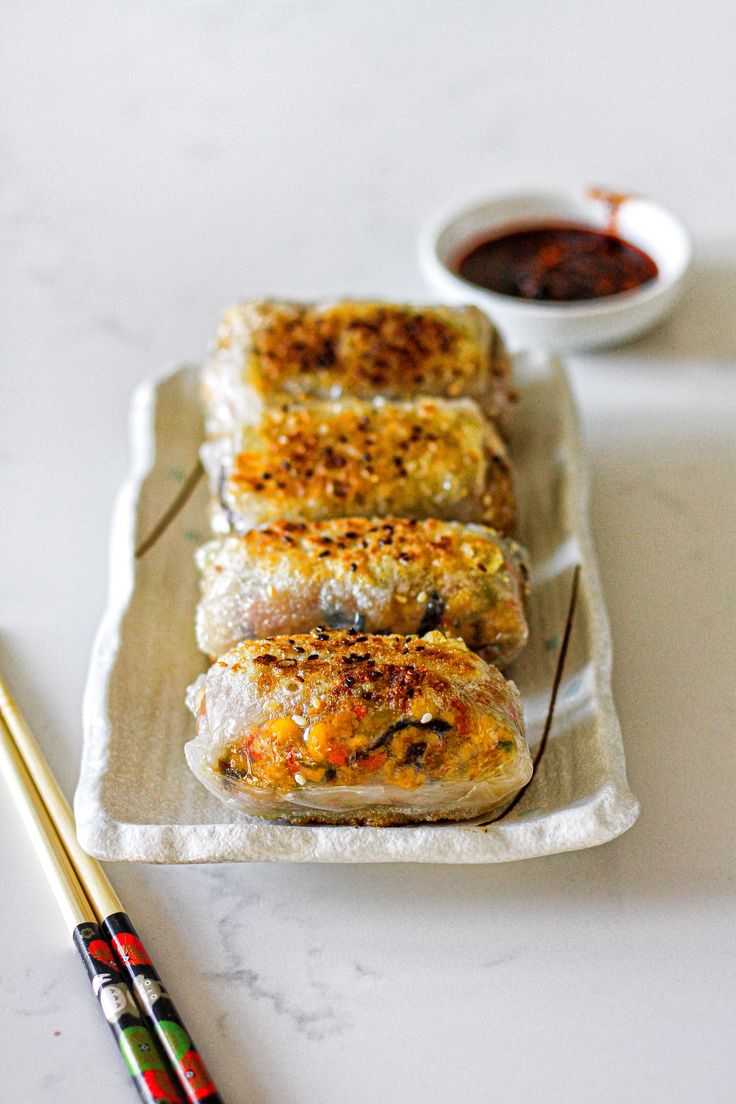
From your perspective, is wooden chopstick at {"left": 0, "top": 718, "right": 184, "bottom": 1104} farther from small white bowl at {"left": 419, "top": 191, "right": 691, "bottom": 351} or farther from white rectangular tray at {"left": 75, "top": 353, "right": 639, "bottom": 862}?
small white bowl at {"left": 419, "top": 191, "right": 691, "bottom": 351}

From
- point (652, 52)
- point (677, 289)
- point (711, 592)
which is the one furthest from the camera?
point (652, 52)

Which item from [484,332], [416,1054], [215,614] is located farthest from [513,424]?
[416,1054]

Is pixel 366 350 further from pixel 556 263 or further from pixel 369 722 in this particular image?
pixel 369 722

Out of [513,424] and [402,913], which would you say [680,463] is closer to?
[513,424]

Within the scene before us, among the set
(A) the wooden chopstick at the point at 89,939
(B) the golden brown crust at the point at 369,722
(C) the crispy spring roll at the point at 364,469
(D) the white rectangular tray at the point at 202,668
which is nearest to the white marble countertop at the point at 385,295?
(A) the wooden chopstick at the point at 89,939

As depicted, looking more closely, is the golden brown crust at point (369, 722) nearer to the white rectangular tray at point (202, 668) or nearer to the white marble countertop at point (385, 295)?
the white rectangular tray at point (202, 668)

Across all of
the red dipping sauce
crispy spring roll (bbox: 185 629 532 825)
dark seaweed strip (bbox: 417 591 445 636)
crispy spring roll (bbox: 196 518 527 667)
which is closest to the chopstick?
crispy spring roll (bbox: 185 629 532 825)
